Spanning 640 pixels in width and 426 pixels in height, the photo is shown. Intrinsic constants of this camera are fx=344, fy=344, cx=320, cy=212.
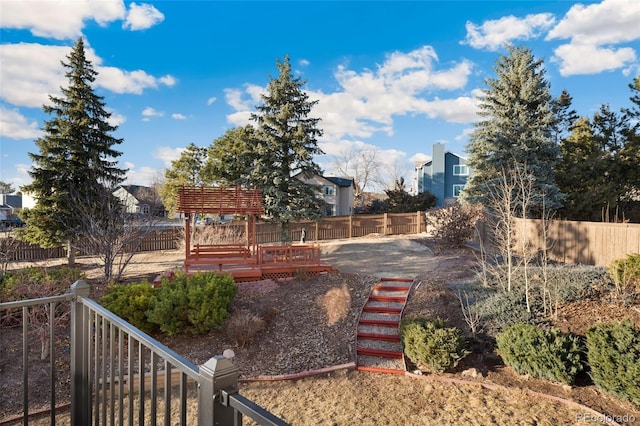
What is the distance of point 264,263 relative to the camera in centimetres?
1064

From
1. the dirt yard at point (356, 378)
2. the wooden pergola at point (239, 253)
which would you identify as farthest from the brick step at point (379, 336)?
the wooden pergola at point (239, 253)

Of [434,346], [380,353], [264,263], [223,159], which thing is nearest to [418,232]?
[223,159]

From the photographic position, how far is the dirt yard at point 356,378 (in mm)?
4824

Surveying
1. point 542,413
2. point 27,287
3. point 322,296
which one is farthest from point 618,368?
point 27,287

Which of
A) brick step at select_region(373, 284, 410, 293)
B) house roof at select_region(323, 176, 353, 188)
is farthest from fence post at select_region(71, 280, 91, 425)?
house roof at select_region(323, 176, 353, 188)

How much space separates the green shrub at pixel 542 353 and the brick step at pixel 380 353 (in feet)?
5.97

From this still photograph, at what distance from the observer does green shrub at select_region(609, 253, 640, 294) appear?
727 cm

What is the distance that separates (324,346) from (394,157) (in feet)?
139

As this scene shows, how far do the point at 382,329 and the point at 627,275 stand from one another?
5.30 m

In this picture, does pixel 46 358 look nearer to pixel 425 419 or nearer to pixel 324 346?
pixel 324 346

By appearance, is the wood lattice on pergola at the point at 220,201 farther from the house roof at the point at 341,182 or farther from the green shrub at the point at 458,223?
the house roof at the point at 341,182

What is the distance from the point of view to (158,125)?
18281 millimetres

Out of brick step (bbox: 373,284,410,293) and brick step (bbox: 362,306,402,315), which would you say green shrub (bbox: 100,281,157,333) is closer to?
brick step (bbox: 362,306,402,315)

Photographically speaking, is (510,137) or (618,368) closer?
(618,368)
